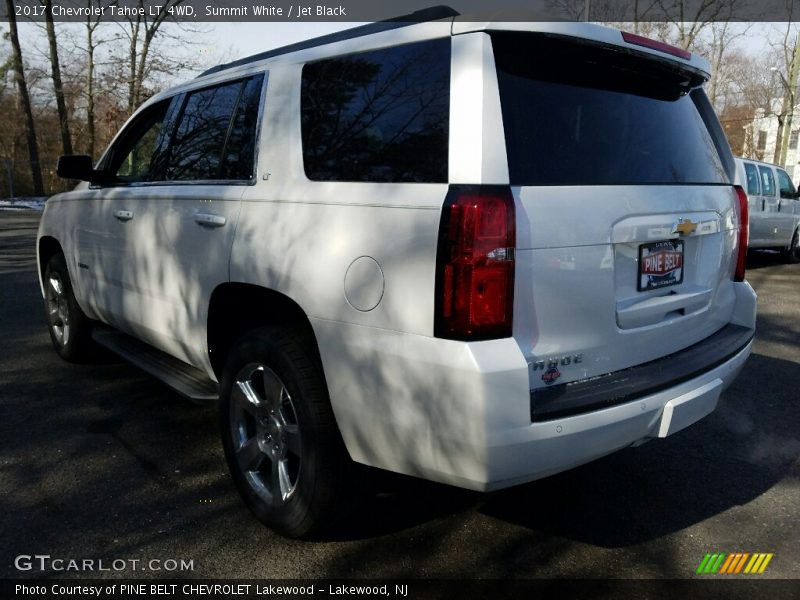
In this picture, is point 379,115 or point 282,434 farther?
point 282,434

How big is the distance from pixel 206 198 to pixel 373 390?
1440 millimetres

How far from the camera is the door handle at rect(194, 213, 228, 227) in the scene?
3.02 meters

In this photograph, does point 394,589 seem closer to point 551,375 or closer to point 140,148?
point 551,375

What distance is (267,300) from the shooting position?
2.89 meters

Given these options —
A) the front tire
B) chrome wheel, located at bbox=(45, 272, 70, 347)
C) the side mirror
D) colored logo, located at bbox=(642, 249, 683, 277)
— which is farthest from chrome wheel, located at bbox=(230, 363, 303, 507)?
chrome wheel, located at bbox=(45, 272, 70, 347)

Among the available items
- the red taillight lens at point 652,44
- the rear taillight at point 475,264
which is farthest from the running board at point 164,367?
the red taillight lens at point 652,44

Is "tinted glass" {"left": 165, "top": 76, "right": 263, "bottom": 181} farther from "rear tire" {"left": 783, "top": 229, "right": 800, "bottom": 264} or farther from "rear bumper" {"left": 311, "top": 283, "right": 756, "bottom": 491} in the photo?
"rear tire" {"left": 783, "top": 229, "right": 800, "bottom": 264}

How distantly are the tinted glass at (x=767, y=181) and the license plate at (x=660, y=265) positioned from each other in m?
10.5

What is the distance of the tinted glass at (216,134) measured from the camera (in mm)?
3104

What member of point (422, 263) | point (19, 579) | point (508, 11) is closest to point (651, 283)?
point (422, 263)

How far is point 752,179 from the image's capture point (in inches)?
A: 449

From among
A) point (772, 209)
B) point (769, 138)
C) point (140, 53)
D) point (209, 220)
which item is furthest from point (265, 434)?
point (769, 138)

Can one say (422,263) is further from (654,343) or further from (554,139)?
(654,343)

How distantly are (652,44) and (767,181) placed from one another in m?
10.9
